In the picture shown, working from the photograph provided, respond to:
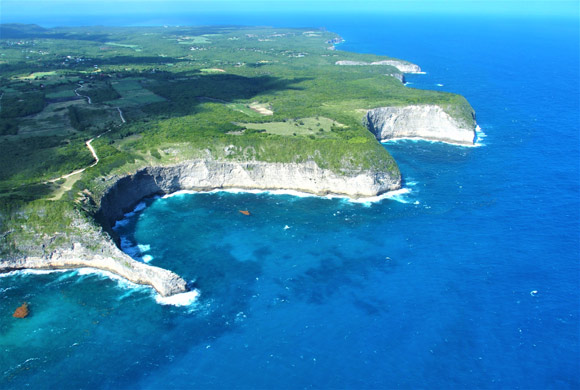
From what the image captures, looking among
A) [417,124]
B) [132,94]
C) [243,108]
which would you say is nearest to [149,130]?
[243,108]

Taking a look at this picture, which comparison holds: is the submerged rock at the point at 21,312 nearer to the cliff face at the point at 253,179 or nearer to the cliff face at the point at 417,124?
the cliff face at the point at 253,179

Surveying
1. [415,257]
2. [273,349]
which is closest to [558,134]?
[415,257]

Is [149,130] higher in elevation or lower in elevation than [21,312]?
higher

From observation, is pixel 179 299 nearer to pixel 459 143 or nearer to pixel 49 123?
pixel 49 123

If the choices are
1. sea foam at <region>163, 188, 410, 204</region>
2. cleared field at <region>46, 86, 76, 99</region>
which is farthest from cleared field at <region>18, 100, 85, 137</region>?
sea foam at <region>163, 188, 410, 204</region>

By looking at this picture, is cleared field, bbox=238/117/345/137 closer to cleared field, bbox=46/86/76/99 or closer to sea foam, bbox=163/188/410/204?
sea foam, bbox=163/188/410/204
